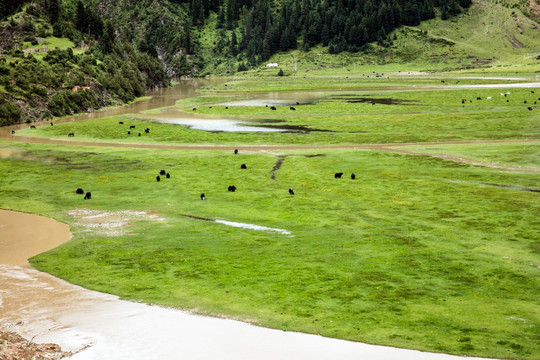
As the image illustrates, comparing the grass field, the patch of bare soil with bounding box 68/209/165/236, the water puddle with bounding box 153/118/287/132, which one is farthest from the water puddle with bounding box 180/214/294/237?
the water puddle with bounding box 153/118/287/132

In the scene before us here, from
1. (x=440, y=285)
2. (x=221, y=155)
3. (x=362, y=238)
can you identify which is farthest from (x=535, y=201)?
(x=221, y=155)

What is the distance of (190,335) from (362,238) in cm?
1399

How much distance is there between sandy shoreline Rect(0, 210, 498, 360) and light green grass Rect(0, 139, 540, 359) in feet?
2.39

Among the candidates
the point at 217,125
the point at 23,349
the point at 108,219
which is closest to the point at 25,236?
the point at 108,219

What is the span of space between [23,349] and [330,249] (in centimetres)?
1585

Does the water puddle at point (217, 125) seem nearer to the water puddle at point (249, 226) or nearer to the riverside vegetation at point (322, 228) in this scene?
the riverside vegetation at point (322, 228)

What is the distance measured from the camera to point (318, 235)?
32719mm

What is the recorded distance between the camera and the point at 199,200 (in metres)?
42.8

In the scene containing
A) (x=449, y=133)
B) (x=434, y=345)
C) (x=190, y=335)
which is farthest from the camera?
(x=449, y=133)

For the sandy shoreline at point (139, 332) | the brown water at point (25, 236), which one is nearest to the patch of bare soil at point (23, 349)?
the sandy shoreline at point (139, 332)

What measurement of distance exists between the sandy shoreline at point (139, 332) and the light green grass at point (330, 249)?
28.7 inches

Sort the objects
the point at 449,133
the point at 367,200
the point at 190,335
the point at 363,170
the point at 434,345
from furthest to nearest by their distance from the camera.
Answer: the point at 449,133 < the point at 363,170 < the point at 367,200 < the point at 190,335 < the point at 434,345

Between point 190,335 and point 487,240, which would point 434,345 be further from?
point 487,240

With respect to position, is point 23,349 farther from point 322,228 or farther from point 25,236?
point 322,228
